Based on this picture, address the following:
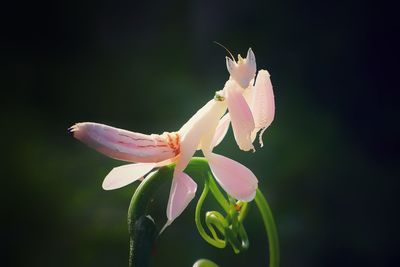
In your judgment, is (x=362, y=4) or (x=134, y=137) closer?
(x=134, y=137)

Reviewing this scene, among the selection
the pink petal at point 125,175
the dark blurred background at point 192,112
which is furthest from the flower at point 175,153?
the dark blurred background at point 192,112

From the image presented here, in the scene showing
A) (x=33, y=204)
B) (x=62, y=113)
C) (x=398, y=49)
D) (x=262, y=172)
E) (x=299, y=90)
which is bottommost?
(x=33, y=204)

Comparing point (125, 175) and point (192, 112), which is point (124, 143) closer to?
point (125, 175)

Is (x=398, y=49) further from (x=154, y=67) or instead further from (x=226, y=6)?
(x=154, y=67)

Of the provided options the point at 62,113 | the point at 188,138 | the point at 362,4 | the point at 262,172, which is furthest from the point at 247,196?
the point at 362,4

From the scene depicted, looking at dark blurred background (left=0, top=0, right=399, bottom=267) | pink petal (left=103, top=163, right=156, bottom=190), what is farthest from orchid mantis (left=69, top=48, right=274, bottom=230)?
dark blurred background (left=0, top=0, right=399, bottom=267)

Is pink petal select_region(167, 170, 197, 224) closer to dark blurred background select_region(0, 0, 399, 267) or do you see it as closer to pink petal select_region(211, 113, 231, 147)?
pink petal select_region(211, 113, 231, 147)

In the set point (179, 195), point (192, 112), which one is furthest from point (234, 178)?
point (192, 112)

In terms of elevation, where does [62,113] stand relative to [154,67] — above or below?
below
